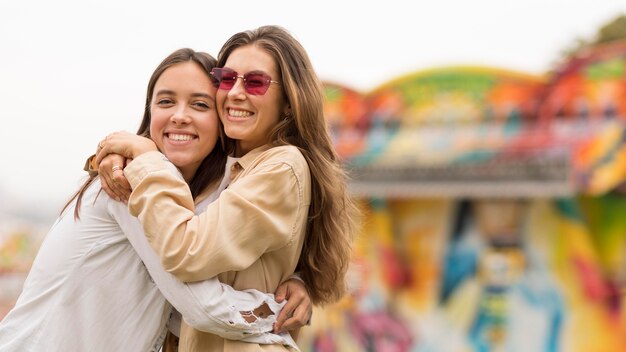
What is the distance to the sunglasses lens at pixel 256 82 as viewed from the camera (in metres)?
2.42

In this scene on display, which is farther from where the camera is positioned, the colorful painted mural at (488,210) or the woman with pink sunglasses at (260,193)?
the colorful painted mural at (488,210)

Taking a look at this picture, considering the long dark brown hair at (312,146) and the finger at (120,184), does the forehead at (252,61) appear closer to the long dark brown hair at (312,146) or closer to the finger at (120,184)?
the long dark brown hair at (312,146)

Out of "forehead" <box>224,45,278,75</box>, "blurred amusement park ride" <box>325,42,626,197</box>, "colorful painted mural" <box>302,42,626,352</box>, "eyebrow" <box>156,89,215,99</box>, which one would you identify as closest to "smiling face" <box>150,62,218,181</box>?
"eyebrow" <box>156,89,215,99</box>

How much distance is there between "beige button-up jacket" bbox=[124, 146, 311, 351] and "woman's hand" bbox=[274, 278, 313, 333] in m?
0.03

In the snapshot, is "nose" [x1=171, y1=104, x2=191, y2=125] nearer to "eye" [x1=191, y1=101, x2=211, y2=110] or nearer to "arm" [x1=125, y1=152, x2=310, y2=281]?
"eye" [x1=191, y1=101, x2=211, y2=110]

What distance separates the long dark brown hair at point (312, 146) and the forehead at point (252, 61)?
1cm

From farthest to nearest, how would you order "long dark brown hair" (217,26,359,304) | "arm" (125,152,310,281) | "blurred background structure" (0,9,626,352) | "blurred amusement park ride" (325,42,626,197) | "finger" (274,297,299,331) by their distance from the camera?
"blurred background structure" (0,9,626,352) < "blurred amusement park ride" (325,42,626,197) < "long dark brown hair" (217,26,359,304) < "finger" (274,297,299,331) < "arm" (125,152,310,281)

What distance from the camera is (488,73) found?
9.77 meters

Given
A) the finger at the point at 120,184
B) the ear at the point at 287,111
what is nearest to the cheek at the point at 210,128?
the ear at the point at 287,111

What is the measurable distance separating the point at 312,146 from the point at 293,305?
466 millimetres

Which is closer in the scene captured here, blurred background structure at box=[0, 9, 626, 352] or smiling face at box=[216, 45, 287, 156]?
smiling face at box=[216, 45, 287, 156]

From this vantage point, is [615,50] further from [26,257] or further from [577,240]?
[26,257]

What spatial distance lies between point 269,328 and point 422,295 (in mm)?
8971

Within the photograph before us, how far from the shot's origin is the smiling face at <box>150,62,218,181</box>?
7.97 ft
